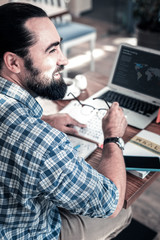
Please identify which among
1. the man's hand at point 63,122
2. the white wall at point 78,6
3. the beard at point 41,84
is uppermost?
the beard at point 41,84

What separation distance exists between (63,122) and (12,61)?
0.41 m

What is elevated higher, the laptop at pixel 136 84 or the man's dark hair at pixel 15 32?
the man's dark hair at pixel 15 32

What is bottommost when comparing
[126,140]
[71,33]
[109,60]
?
[109,60]

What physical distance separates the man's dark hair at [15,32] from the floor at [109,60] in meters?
1.21

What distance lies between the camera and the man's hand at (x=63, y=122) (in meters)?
1.21

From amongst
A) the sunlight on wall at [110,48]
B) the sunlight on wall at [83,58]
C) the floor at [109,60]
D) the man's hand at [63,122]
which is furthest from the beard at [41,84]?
the sunlight on wall at [110,48]

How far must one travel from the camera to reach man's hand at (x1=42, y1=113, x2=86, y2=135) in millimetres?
1214

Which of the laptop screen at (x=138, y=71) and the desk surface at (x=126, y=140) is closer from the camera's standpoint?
the desk surface at (x=126, y=140)

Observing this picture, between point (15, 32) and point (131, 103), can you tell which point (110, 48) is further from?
point (15, 32)

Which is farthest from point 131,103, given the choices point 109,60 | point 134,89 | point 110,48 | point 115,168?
point 110,48

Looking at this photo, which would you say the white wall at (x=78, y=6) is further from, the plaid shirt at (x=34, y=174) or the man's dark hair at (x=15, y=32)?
the plaid shirt at (x=34, y=174)

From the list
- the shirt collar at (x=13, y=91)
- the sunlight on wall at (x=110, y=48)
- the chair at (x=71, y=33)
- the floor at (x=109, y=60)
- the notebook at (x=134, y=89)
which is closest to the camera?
the shirt collar at (x=13, y=91)

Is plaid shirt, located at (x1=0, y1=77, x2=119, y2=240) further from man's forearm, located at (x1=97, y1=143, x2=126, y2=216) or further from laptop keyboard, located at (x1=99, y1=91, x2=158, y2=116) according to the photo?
laptop keyboard, located at (x1=99, y1=91, x2=158, y2=116)

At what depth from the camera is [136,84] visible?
143 centimetres
